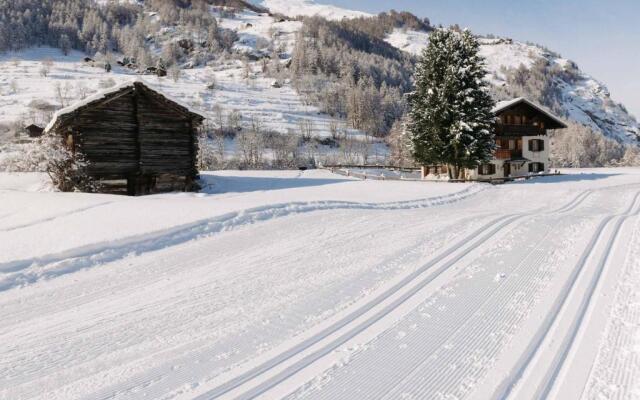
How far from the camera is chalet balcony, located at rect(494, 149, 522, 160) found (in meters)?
47.8

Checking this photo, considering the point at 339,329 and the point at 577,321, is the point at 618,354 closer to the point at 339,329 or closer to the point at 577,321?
the point at 577,321

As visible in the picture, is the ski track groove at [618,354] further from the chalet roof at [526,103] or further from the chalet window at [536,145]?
the chalet window at [536,145]

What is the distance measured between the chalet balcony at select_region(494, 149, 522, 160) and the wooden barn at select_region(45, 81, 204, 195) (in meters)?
34.4

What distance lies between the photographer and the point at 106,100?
24891 millimetres

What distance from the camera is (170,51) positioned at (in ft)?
Result: 593

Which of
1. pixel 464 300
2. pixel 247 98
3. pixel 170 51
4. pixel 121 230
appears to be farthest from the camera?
pixel 170 51

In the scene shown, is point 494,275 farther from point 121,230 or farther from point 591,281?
point 121,230

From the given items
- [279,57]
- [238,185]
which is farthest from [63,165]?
[279,57]

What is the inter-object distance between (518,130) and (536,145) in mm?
4364

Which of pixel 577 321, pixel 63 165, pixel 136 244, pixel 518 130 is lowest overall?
pixel 577 321

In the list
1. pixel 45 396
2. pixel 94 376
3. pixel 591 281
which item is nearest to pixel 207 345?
pixel 94 376

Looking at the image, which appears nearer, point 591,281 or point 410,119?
point 591,281

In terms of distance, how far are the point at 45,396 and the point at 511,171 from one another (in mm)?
53859

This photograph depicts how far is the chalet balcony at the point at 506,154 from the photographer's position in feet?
157
